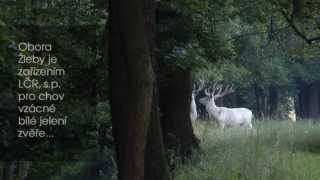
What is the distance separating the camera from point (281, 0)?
16516 millimetres

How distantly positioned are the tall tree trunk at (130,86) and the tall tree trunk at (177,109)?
7218 mm

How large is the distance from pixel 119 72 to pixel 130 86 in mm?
283

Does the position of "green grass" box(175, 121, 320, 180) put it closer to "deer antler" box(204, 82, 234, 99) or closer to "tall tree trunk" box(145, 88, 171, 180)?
"tall tree trunk" box(145, 88, 171, 180)

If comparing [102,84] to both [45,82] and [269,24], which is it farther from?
[269,24]

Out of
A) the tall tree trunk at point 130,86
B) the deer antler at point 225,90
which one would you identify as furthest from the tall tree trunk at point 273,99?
the tall tree trunk at point 130,86

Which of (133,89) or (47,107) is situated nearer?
(133,89)

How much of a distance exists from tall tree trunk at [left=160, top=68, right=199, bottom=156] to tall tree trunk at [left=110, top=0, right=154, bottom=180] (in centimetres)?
722

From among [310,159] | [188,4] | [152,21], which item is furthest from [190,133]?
[152,21]

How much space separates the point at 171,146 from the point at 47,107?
2978 mm

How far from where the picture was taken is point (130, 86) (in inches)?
337

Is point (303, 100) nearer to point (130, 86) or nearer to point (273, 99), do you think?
point (273, 99)

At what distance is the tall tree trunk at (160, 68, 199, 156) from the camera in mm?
16250

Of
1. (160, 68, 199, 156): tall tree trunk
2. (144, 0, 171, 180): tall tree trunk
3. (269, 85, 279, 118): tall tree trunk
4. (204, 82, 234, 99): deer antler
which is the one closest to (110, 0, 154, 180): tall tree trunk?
(144, 0, 171, 180): tall tree trunk

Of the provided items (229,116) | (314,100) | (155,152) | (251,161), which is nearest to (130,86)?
(155,152)
